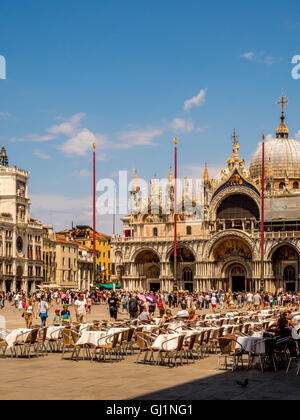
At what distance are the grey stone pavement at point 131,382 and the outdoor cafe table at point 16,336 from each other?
67 cm

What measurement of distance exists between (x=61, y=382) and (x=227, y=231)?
58044mm

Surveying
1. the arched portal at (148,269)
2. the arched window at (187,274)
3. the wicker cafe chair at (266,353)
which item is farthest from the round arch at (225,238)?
the wicker cafe chair at (266,353)

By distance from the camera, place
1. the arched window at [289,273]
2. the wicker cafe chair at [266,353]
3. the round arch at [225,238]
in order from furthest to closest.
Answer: the round arch at [225,238], the arched window at [289,273], the wicker cafe chair at [266,353]

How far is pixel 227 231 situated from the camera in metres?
70.6

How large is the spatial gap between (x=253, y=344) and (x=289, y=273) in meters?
54.8

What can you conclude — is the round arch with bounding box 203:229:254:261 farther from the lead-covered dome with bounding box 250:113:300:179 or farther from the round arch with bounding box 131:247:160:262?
the lead-covered dome with bounding box 250:113:300:179

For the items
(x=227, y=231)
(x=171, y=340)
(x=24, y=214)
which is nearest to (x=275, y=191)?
(x=227, y=231)

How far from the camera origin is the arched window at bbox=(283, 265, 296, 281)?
225ft

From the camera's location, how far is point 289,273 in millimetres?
68812

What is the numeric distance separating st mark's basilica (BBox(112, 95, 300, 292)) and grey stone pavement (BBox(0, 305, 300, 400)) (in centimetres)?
5213

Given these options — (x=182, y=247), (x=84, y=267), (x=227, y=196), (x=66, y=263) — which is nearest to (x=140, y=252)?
(x=182, y=247)

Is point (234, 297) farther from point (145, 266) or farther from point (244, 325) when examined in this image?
point (244, 325)

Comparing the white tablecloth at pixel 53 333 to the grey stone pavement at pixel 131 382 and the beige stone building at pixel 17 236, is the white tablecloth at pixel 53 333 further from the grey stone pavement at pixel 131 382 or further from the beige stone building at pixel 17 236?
the beige stone building at pixel 17 236

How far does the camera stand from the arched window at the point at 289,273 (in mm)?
68500
